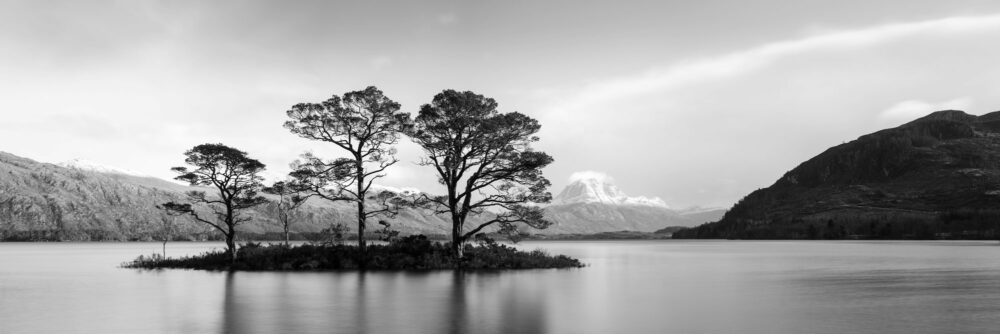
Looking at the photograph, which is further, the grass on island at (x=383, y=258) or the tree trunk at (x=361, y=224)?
the grass on island at (x=383, y=258)

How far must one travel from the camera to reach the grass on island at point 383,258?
6066 centimetres

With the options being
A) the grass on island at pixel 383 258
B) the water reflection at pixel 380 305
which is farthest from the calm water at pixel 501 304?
the grass on island at pixel 383 258

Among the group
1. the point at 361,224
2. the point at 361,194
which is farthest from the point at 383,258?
the point at 361,194

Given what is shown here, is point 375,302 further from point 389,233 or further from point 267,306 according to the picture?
point 389,233

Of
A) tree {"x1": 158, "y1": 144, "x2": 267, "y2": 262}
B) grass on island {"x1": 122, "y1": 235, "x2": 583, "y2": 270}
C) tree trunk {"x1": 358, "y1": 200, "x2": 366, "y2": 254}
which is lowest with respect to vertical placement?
grass on island {"x1": 122, "y1": 235, "x2": 583, "y2": 270}

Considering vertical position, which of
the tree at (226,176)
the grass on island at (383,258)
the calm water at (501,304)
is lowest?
the calm water at (501,304)

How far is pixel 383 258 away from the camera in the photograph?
61.4 m

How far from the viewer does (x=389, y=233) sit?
63.3m

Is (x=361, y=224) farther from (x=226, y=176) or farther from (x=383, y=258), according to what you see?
(x=226, y=176)

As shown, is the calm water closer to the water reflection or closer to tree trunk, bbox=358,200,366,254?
the water reflection

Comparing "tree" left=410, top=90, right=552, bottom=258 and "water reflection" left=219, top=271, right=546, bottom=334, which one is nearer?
"water reflection" left=219, top=271, right=546, bottom=334

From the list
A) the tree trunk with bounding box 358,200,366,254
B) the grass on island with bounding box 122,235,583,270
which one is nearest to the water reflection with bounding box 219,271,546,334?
the grass on island with bounding box 122,235,583,270

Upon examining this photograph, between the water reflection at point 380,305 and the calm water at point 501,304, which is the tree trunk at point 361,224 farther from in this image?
the water reflection at point 380,305

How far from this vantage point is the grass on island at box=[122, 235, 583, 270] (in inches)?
2388
